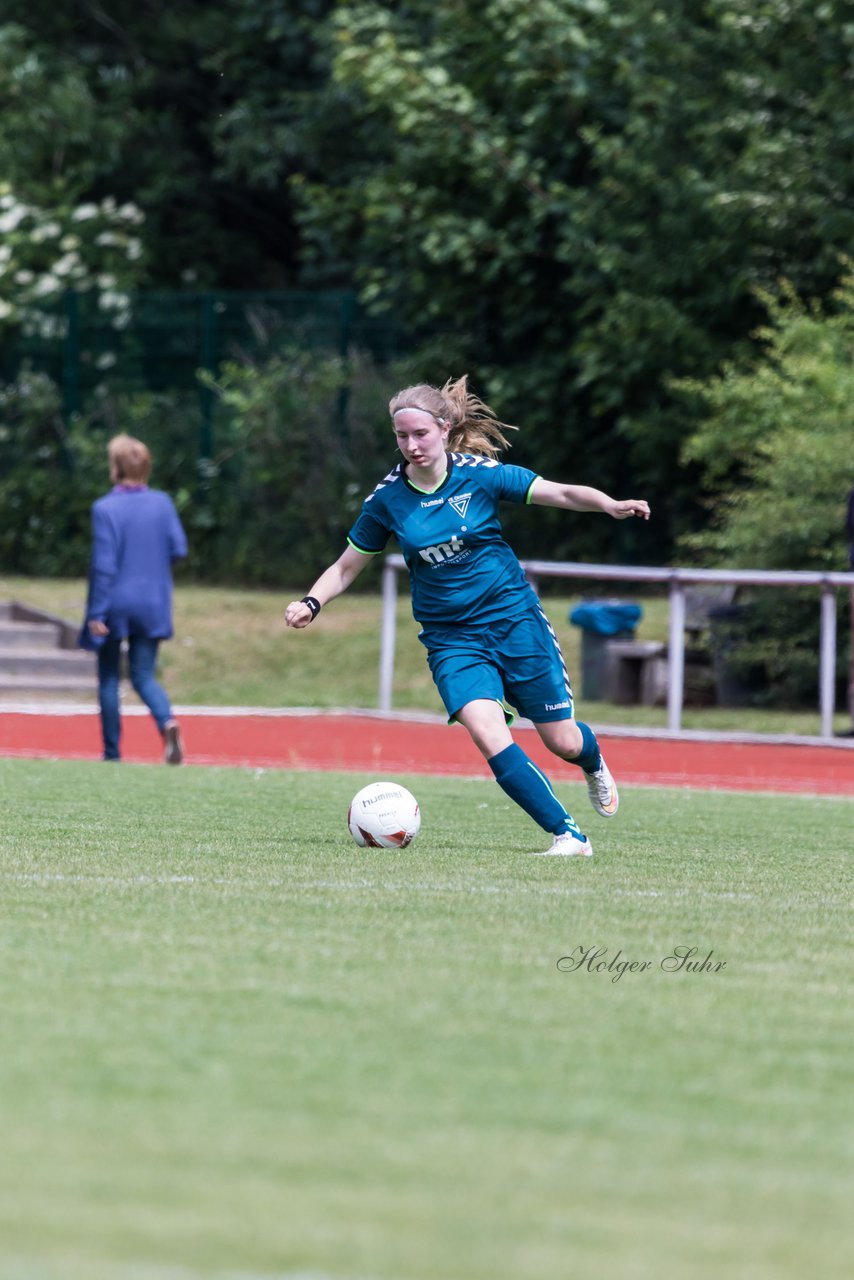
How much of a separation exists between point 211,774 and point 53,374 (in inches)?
557

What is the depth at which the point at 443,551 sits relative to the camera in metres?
8.16

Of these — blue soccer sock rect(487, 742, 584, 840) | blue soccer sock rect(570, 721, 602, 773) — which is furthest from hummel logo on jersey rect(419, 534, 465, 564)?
blue soccer sock rect(570, 721, 602, 773)

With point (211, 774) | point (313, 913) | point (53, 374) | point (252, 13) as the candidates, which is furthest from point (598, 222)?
point (313, 913)

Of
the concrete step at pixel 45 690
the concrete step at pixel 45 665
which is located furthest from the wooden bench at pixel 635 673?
the concrete step at pixel 45 665

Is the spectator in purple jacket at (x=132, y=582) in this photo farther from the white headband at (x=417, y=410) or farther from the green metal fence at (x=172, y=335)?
the green metal fence at (x=172, y=335)

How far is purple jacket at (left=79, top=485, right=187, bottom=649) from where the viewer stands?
42.7ft

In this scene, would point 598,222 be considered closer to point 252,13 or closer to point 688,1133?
point 252,13

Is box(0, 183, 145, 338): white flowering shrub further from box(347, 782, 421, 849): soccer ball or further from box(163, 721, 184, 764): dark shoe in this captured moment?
box(347, 782, 421, 849): soccer ball

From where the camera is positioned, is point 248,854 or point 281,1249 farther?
point 248,854

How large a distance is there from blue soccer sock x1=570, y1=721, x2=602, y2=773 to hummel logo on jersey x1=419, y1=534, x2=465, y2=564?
893 millimetres

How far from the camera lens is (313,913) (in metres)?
6.39

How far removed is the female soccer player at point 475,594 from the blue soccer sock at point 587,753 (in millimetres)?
75

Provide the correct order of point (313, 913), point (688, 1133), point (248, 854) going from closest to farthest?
point (688, 1133)
point (313, 913)
point (248, 854)

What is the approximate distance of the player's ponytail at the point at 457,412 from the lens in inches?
319
